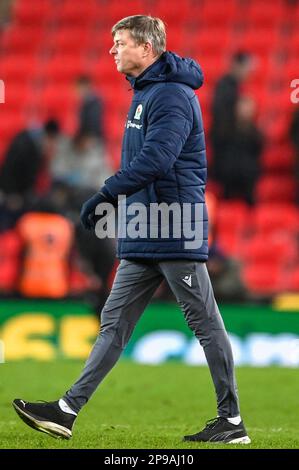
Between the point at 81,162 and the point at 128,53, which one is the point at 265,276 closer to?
the point at 81,162

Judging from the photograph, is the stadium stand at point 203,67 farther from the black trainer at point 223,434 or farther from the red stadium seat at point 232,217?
the black trainer at point 223,434

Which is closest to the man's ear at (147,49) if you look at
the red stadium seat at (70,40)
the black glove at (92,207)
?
the black glove at (92,207)

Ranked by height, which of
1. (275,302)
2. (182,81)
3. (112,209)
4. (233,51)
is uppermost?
(233,51)

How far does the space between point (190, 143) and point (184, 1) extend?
12.2m

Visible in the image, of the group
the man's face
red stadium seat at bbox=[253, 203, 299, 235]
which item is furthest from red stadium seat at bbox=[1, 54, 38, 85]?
the man's face

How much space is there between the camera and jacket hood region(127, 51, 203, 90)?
237 inches

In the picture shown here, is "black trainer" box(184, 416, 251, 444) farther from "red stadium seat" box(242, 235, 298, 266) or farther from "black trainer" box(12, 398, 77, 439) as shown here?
"red stadium seat" box(242, 235, 298, 266)

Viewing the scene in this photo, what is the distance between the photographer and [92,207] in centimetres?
586

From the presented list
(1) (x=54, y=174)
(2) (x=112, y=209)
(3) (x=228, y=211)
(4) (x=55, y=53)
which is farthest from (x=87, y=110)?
(2) (x=112, y=209)

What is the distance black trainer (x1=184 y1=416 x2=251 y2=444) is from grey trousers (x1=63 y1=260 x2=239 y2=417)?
0.05 metres

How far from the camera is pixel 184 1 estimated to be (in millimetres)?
17844

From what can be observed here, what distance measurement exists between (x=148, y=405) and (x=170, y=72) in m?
2.92
